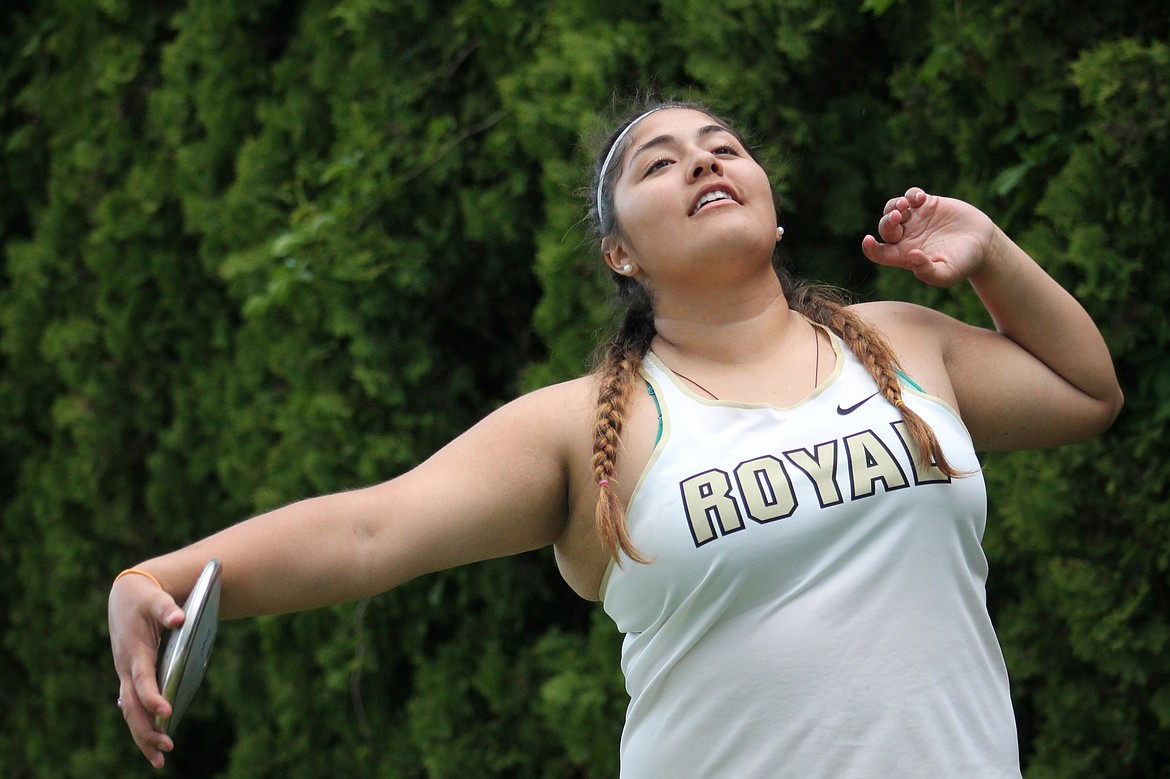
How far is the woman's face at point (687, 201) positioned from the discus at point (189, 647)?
82 centimetres

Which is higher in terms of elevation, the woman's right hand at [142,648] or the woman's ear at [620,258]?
the woman's ear at [620,258]

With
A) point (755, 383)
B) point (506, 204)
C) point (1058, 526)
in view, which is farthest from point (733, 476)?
point (506, 204)

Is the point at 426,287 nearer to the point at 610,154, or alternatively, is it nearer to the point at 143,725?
the point at 610,154

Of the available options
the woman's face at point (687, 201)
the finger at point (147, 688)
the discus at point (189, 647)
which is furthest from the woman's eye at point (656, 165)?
the finger at point (147, 688)

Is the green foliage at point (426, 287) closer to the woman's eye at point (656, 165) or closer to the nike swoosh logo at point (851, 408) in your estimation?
the woman's eye at point (656, 165)

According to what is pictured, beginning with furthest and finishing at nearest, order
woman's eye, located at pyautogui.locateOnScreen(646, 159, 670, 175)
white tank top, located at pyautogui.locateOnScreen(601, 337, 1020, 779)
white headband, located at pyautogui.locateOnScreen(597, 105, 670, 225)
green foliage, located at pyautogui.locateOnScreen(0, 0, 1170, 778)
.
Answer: green foliage, located at pyautogui.locateOnScreen(0, 0, 1170, 778)
white headband, located at pyautogui.locateOnScreen(597, 105, 670, 225)
woman's eye, located at pyautogui.locateOnScreen(646, 159, 670, 175)
white tank top, located at pyautogui.locateOnScreen(601, 337, 1020, 779)

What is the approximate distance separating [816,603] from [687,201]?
2.15 ft

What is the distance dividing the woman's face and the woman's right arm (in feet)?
0.84

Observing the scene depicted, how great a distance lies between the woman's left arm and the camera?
6.61ft

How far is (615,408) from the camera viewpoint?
192 cm

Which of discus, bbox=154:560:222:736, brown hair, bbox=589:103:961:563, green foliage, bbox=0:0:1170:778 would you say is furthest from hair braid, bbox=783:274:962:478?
discus, bbox=154:560:222:736

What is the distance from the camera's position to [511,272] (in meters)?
4.02

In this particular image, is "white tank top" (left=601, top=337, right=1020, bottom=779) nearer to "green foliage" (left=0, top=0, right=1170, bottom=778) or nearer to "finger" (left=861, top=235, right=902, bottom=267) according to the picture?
"finger" (left=861, top=235, right=902, bottom=267)

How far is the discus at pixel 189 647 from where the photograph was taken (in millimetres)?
1596
